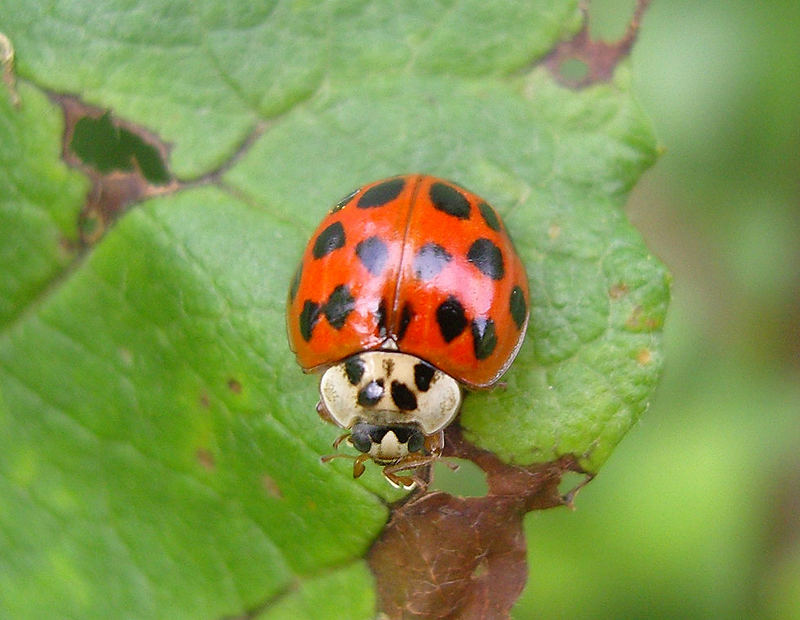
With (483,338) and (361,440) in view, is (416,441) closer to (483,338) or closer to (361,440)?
(361,440)

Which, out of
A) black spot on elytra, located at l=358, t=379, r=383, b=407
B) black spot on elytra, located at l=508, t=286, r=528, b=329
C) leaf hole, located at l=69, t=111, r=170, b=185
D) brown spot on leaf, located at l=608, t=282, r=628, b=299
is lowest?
black spot on elytra, located at l=358, t=379, r=383, b=407

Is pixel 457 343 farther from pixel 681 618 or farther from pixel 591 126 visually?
pixel 681 618

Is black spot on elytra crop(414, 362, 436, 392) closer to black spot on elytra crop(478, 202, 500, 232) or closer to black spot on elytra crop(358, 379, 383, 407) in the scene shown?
black spot on elytra crop(358, 379, 383, 407)

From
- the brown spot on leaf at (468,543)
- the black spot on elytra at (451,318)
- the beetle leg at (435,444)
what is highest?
the black spot on elytra at (451,318)

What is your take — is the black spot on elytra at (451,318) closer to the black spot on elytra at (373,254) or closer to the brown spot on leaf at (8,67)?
the black spot on elytra at (373,254)

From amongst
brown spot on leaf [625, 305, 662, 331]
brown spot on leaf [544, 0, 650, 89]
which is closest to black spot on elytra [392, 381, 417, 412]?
brown spot on leaf [625, 305, 662, 331]

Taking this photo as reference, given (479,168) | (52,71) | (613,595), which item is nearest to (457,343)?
(479,168)

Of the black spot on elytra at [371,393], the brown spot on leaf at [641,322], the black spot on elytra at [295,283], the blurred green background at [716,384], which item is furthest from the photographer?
the blurred green background at [716,384]

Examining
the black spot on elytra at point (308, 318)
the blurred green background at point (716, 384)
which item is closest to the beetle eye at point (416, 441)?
the black spot on elytra at point (308, 318)
